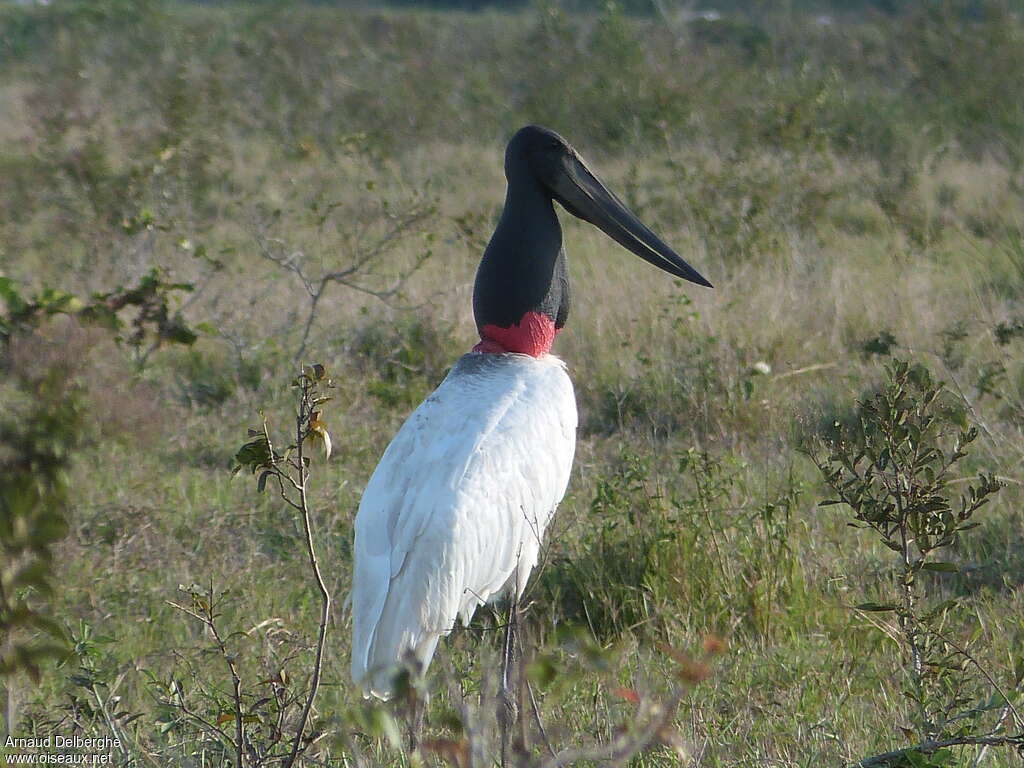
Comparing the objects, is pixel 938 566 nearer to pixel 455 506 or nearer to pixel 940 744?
pixel 940 744

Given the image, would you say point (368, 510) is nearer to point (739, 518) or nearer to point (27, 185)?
point (739, 518)

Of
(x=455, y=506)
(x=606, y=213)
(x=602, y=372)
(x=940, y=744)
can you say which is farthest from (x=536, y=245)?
(x=602, y=372)

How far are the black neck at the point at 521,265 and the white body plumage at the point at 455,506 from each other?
198 millimetres

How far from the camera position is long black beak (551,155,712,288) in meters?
3.52

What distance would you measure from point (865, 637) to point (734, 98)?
7.85 metres

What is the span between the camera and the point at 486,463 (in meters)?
2.86

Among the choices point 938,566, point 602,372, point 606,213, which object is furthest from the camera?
point 602,372

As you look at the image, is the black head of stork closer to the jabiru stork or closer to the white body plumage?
the jabiru stork

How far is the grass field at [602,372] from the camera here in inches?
117

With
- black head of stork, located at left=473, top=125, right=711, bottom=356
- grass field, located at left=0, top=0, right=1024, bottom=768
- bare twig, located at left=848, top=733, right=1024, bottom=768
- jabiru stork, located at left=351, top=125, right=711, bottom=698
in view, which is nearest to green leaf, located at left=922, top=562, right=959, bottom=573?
grass field, located at left=0, top=0, right=1024, bottom=768

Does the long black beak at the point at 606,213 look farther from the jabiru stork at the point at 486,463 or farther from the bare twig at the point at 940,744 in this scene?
the bare twig at the point at 940,744

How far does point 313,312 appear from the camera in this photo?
5254mm

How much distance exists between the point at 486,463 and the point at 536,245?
0.72 metres

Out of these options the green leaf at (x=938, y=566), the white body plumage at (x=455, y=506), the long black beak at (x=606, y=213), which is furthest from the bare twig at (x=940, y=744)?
the long black beak at (x=606, y=213)
